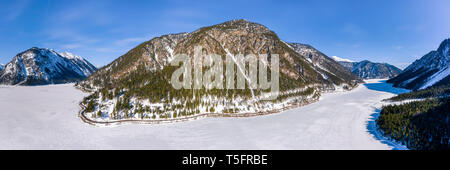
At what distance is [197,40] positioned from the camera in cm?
10925

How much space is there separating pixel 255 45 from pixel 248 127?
8540cm

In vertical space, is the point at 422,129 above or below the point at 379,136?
above

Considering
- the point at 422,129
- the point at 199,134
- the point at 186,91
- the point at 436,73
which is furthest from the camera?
the point at 436,73

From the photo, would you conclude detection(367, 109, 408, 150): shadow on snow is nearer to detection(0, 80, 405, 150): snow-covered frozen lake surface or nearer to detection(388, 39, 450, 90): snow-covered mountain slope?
detection(0, 80, 405, 150): snow-covered frozen lake surface

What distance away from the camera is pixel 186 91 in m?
73.8

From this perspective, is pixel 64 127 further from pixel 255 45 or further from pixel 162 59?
pixel 255 45

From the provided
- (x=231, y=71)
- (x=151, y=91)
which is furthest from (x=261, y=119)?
(x=151, y=91)

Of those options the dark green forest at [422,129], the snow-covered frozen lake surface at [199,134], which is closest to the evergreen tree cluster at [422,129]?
the dark green forest at [422,129]

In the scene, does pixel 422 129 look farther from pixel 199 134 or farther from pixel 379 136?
pixel 199 134
